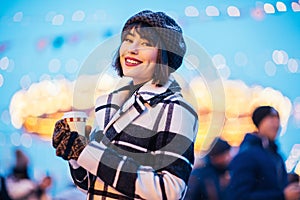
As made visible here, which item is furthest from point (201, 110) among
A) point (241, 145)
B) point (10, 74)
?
point (10, 74)

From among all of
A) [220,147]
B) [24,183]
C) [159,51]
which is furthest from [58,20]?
[220,147]

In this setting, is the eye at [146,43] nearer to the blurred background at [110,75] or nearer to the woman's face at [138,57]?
the woman's face at [138,57]

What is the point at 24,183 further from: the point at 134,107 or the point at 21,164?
the point at 134,107

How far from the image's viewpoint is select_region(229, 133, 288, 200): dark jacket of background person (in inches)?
49.5

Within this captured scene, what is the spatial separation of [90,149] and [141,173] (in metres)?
0.13

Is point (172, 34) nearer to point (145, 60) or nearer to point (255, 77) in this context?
point (145, 60)

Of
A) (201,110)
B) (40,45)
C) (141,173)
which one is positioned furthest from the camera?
(40,45)

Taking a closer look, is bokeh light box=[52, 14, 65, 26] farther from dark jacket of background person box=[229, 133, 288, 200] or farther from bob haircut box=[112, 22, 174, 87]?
dark jacket of background person box=[229, 133, 288, 200]

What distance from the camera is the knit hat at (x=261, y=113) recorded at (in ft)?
4.18

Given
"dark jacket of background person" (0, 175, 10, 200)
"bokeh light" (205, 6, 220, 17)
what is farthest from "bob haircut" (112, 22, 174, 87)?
"dark jacket of background person" (0, 175, 10, 200)

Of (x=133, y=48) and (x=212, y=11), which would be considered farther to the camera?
(x=212, y=11)

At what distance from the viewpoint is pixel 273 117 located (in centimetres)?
129

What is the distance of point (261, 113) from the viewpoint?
1280mm

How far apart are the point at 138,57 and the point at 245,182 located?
43cm
